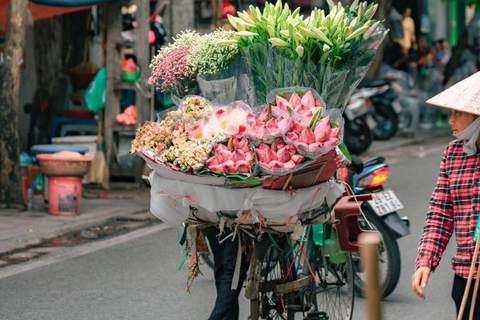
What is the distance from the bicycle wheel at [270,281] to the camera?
4.82 m

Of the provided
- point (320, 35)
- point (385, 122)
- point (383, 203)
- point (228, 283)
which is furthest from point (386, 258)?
point (385, 122)

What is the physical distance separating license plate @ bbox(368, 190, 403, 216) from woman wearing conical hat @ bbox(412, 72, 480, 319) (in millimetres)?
2849

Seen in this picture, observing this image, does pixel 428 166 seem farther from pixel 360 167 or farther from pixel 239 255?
pixel 239 255

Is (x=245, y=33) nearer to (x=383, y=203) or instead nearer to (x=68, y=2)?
(x=383, y=203)

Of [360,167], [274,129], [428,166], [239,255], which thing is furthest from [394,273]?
[428,166]

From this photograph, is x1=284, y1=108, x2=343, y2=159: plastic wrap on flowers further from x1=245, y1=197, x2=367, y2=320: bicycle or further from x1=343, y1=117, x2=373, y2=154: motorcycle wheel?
x1=343, y1=117, x2=373, y2=154: motorcycle wheel

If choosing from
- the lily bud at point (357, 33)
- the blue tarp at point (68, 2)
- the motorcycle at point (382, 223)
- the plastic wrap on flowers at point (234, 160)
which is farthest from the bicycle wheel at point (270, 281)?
the blue tarp at point (68, 2)

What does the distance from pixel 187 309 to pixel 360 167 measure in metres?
1.56

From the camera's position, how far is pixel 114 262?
326 inches

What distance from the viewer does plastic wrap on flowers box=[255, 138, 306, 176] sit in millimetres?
4293

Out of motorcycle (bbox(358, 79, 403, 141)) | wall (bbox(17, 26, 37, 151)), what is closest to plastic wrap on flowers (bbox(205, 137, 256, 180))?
wall (bbox(17, 26, 37, 151))

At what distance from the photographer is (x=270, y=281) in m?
5.00

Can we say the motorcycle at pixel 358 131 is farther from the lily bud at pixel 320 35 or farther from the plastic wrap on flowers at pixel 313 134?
the plastic wrap on flowers at pixel 313 134

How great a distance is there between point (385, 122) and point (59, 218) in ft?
30.4
